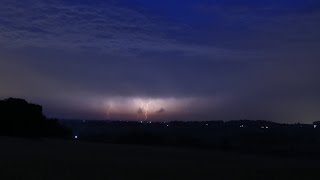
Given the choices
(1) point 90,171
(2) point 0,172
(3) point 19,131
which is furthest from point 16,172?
(3) point 19,131

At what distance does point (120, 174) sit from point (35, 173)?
4.10 meters

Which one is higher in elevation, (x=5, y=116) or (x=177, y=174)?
(x=5, y=116)

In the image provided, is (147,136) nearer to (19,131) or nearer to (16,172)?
(19,131)

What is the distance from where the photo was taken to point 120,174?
23047 mm

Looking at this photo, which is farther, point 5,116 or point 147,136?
point 147,136

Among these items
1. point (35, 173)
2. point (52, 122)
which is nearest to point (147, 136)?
point (52, 122)

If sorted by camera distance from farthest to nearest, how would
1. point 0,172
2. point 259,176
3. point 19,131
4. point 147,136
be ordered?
point 147,136 → point 19,131 → point 259,176 → point 0,172

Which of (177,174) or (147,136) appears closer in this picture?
(177,174)

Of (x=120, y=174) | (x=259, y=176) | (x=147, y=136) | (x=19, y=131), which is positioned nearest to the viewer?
(x=120, y=174)

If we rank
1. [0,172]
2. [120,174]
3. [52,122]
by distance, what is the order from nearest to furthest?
1. [0,172]
2. [120,174]
3. [52,122]

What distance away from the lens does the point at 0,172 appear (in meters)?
20.0

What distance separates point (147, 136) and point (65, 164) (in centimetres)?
5089

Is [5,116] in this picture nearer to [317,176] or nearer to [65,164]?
[65,164]

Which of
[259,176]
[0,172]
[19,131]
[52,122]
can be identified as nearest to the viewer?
[0,172]
